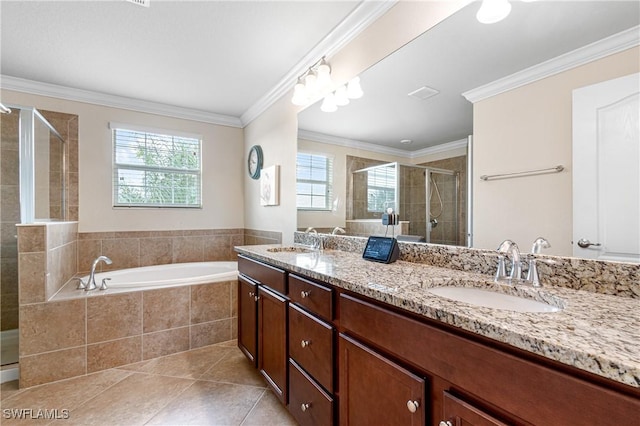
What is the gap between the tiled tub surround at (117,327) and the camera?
202 cm

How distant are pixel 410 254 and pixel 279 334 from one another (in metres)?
0.84

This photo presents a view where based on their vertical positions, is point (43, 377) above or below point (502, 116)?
below

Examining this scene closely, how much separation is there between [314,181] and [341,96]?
0.70 m

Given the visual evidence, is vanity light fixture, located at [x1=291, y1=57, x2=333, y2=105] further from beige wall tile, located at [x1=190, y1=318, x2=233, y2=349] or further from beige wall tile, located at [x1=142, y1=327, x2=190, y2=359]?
beige wall tile, located at [x1=142, y1=327, x2=190, y2=359]

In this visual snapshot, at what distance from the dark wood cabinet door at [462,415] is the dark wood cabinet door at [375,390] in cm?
7

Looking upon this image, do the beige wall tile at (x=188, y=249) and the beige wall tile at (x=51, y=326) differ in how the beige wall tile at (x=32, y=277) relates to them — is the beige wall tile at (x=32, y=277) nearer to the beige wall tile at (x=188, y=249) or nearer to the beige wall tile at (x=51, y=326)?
the beige wall tile at (x=51, y=326)

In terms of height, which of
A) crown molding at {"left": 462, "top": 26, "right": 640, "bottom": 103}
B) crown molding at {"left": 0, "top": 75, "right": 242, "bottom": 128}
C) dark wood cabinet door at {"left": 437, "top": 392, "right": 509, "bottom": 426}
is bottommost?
dark wood cabinet door at {"left": 437, "top": 392, "right": 509, "bottom": 426}

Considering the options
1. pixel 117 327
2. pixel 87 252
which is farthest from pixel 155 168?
pixel 117 327

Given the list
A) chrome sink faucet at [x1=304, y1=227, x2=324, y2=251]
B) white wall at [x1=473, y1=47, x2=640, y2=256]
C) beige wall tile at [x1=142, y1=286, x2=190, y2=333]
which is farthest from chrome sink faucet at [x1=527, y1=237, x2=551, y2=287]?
beige wall tile at [x1=142, y1=286, x2=190, y2=333]

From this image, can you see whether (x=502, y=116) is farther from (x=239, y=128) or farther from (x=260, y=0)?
(x=239, y=128)

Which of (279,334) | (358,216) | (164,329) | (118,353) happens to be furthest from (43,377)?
(358,216)

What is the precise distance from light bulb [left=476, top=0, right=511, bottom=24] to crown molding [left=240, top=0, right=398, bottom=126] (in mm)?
576

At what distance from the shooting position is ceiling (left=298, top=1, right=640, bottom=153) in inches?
38.7

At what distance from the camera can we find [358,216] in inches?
80.5
